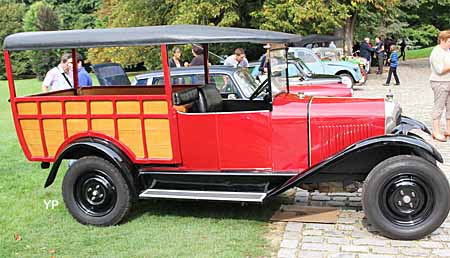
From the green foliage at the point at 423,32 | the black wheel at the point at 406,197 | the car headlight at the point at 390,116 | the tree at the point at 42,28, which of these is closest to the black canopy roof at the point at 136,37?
the car headlight at the point at 390,116

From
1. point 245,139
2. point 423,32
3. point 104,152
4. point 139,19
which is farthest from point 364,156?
point 423,32

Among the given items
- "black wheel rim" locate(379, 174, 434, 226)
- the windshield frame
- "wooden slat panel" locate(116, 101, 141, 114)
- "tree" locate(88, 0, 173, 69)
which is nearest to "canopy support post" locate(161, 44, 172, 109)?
"wooden slat panel" locate(116, 101, 141, 114)

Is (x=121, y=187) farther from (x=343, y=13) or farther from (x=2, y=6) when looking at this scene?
(x=2, y=6)

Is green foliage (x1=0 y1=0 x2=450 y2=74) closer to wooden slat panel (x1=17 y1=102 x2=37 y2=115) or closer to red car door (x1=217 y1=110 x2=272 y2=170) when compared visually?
red car door (x1=217 y1=110 x2=272 y2=170)

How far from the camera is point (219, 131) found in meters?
5.41

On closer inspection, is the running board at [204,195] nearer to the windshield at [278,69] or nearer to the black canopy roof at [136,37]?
the windshield at [278,69]

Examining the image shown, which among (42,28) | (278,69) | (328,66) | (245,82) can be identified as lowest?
(328,66)

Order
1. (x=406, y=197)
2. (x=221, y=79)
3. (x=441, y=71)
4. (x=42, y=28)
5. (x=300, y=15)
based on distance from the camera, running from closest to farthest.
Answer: (x=406, y=197), (x=441, y=71), (x=221, y=79), (x=300, y=15), (x=42, y=28)

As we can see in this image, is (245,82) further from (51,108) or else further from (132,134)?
(51,108)

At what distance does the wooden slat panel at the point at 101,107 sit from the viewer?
5.52 metres

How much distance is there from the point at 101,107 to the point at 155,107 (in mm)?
614

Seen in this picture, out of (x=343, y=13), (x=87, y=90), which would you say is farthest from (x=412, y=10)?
(x=87, y=90)

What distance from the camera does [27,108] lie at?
5.73m

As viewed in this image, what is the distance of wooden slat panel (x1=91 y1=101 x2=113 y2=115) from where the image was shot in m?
5.52
